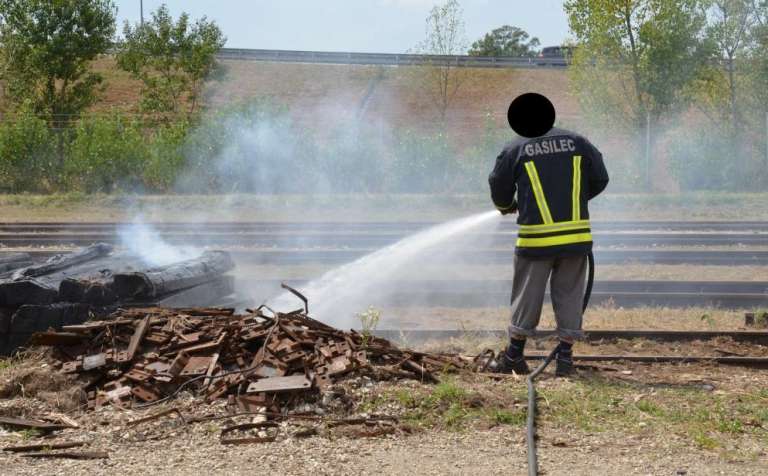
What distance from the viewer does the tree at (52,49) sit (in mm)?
32750

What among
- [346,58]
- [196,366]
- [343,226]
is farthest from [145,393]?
[346,58]

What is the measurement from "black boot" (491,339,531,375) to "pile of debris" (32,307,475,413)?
30 cm

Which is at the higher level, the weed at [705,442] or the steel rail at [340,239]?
the weed at [705,442]

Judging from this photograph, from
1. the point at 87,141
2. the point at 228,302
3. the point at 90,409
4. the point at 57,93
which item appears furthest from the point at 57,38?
the point at 90,409

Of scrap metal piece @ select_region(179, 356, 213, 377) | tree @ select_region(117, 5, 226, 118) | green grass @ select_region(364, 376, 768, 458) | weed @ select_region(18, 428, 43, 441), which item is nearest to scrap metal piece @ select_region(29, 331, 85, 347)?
scrap metal piece @ select_region(179, 356, 213, 377)

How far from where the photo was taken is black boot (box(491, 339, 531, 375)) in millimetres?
6406

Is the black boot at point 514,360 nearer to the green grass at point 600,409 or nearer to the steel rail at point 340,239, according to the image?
the green grass at point 600,409

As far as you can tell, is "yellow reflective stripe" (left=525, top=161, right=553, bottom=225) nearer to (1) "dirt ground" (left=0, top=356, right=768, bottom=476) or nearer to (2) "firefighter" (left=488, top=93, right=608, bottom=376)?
(2) "firefighter" (left=488, top=93, right=608, bottom=376)

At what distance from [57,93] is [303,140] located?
552 inches

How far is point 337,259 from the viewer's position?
14.3 m

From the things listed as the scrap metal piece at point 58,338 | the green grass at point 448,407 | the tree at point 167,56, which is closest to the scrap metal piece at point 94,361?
the scrap metal piece at point 58,338

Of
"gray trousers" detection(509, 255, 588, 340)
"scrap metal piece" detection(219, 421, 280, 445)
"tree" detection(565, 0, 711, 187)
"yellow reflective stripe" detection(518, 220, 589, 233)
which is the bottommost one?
"scrap metal piece" detection(219, 421, 280, 445)

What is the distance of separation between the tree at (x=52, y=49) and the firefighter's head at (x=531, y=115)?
96.4 ft

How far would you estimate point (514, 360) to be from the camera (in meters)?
6.44
